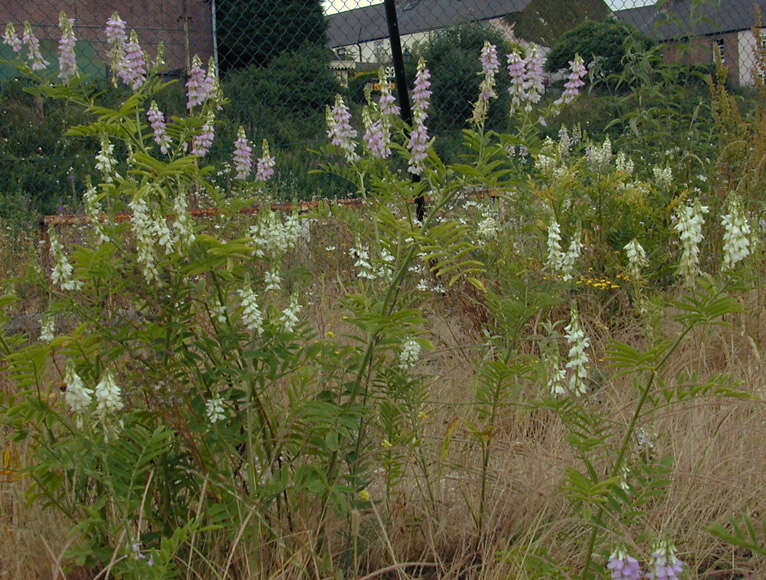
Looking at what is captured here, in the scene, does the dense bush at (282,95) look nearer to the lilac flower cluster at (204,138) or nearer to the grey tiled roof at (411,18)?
the grey tiled roof at (411,18)

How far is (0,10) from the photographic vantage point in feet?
50.5

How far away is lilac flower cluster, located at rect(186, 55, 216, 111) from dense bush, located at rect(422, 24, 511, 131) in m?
8.71

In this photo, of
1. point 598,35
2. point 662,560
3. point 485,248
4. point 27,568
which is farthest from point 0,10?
point 662,560

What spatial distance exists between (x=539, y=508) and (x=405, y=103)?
3.17 meters

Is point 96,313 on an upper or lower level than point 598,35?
lower

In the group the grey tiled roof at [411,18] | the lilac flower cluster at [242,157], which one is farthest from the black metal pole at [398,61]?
the grey tiled roof at [411,18]

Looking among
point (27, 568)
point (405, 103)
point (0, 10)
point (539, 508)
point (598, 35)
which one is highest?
point (0, 10)

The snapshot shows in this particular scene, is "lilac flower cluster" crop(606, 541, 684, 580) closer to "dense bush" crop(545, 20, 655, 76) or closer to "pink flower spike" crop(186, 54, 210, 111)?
"pink flower spike" crop(186, 54, 210, 111)

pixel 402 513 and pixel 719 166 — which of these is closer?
pixel 402 513

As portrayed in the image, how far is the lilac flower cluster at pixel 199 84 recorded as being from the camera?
2.07 metres

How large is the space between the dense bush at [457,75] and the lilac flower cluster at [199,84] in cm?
871

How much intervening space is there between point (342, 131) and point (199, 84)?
0.40 meters

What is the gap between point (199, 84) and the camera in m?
2.12

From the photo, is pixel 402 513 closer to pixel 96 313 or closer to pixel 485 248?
pixel 96 313
